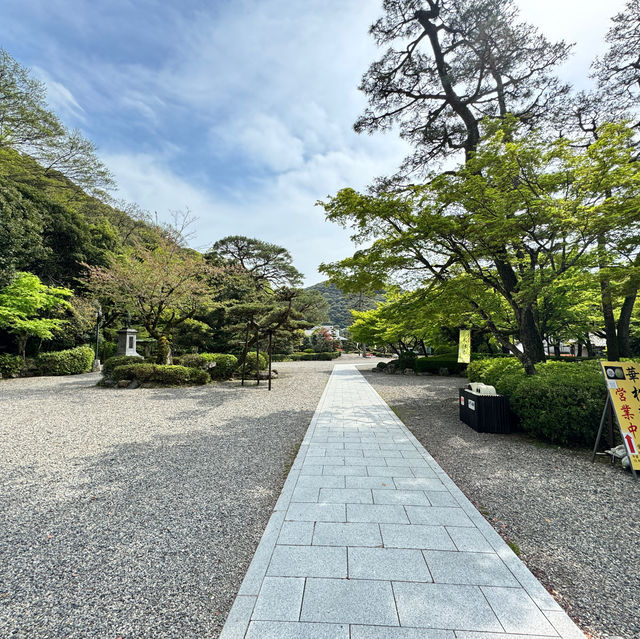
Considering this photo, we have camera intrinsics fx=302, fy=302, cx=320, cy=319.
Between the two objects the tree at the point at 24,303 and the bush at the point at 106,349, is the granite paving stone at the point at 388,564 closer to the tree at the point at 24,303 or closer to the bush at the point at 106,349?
the tree at the point at 24,303

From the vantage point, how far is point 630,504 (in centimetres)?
283

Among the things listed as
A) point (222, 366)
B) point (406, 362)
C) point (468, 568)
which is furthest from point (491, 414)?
point (406, 362)

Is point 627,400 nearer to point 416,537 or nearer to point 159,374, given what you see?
point 416,537

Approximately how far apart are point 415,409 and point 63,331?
15024 millimetres

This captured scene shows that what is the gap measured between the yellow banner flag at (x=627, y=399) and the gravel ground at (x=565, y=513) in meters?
0.35

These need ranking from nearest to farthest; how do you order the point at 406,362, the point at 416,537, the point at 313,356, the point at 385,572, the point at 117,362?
the point at 385,572 → the point at 416,537 → the point at 117,362 → the point at 406,362 → the point at 313,356

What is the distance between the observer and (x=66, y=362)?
13.0 metres

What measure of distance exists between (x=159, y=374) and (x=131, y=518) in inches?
330

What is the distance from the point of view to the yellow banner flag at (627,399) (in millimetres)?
3516

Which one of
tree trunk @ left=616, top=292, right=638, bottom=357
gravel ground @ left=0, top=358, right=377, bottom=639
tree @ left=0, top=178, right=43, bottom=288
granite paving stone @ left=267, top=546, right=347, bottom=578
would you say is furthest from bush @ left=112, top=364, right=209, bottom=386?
tree trunk @ left=616, top=292, right=638, bottom=357

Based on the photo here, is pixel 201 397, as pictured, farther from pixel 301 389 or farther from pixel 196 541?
pixel 196 541

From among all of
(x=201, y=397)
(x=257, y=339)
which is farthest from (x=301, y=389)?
(x=201, y=397)

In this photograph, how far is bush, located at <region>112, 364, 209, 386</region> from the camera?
32.3 ft

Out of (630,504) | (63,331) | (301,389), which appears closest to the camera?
(630,504)
